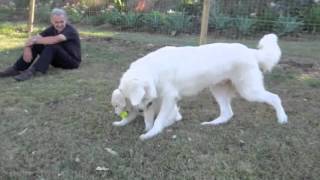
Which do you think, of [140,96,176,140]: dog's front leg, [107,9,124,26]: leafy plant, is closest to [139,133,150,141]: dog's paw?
[140,96,176,140]: dog's front leg

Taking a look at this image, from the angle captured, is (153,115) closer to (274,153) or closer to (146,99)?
(146,99)

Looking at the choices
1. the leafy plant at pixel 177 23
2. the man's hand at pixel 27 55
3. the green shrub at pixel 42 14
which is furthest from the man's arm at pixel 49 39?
the green shrub at pixel 42 14

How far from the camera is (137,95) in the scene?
14.3 ft

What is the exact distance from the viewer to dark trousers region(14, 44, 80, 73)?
23.1 feet

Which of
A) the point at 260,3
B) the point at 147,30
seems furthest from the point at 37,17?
the point at 260,3

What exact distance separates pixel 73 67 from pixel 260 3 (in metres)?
4.57

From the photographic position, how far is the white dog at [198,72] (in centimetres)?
460

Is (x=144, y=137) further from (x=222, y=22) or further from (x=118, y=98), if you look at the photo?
(x=222, y=22)

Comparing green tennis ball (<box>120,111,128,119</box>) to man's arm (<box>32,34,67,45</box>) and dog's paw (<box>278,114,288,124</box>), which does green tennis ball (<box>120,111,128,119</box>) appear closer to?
dog's paw (<box>278,114,288,124</box>)

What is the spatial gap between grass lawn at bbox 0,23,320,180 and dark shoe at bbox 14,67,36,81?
0.39 feet

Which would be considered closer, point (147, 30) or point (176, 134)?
point (176, 134)

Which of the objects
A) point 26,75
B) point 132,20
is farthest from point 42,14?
point 26,75

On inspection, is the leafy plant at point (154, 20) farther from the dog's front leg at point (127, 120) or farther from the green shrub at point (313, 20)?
the dog's front leg at point (127, 120)

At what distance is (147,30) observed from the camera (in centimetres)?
1108
